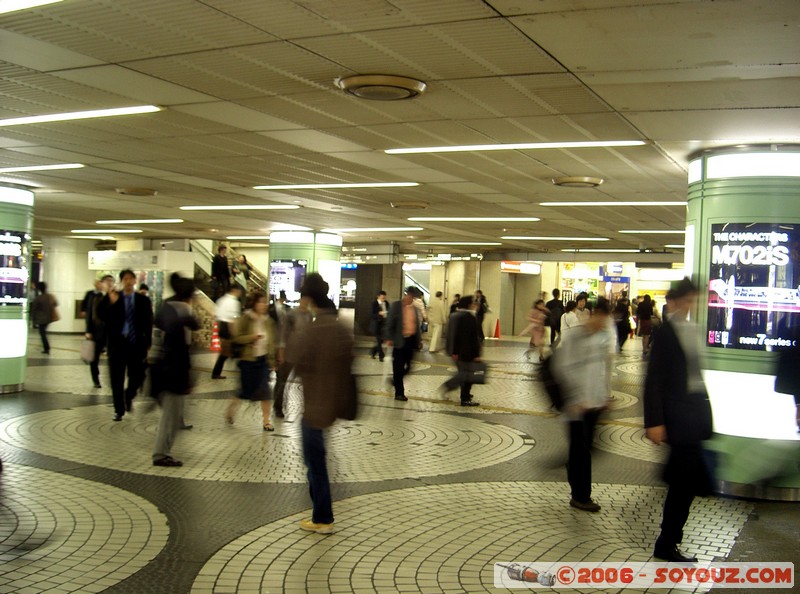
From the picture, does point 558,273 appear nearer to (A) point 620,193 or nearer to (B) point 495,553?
(A) point 620,193

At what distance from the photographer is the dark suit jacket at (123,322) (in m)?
10.5

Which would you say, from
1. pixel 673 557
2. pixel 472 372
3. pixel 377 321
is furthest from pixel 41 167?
pixel 673 557

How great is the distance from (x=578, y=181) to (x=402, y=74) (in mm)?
5828

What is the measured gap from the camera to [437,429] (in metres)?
11.1

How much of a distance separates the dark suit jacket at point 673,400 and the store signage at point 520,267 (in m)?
31.3

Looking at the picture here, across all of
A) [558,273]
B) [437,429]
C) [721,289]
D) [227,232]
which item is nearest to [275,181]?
[437,429]

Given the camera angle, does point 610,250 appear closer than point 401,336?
No

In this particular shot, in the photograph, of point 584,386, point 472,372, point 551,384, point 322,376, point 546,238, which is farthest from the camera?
point 546,238

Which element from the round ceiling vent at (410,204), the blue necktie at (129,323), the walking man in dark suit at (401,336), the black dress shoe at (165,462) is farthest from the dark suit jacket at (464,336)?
the black dress shoe at (165,462)

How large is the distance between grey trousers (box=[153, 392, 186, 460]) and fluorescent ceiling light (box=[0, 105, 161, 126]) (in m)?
2.94

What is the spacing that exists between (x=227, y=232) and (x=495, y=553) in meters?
23.0

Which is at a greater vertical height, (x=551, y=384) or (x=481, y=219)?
(x=481, y=219)

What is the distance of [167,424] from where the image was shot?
838 cm

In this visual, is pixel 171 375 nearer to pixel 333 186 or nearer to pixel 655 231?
pixel 333 186
